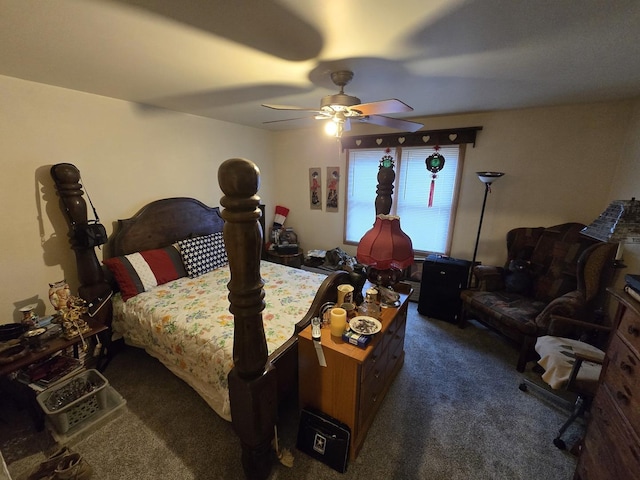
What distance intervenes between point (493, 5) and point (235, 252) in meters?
1.48

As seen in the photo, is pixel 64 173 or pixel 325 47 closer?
pixel 325 47

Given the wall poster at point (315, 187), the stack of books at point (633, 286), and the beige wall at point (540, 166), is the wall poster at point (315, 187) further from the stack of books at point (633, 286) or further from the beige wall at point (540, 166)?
the stack of books at point (633, 286)

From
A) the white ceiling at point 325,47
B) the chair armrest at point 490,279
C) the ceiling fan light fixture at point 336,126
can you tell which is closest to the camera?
the white ceiling at point 325,47

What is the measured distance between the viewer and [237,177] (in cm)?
87

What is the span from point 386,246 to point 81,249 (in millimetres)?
2434

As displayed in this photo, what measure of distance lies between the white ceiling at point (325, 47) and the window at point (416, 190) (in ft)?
3.37

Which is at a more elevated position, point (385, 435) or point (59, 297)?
point (59, 297)

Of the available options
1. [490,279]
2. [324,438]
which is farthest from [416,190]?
[324,438]

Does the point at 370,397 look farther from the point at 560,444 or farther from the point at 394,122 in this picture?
the point at 394,122

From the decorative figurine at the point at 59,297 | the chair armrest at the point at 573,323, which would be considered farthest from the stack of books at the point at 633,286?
the decorative figurine at the point at 59,297

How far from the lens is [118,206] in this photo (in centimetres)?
249

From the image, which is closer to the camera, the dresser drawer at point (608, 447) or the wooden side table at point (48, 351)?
the dresser drawer at point (608, 447)

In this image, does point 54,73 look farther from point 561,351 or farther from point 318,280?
point 561,351

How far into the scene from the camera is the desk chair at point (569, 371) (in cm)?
151
